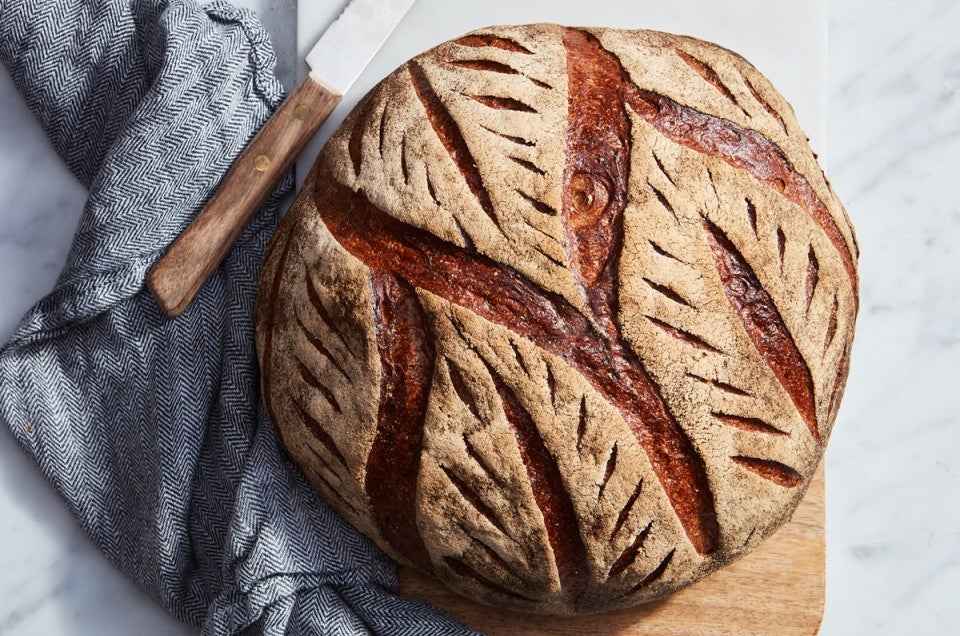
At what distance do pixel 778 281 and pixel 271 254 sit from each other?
88 centimetres

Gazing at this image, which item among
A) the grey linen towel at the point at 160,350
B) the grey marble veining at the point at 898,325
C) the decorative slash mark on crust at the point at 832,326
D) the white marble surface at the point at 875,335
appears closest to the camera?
the decorative slash mark on crust at the point at 832,326

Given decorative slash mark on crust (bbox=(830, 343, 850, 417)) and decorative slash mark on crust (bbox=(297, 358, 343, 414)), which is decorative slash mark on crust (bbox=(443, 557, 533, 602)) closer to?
decorative slash mark on crust (bbox=(297, 358, 343, 414))

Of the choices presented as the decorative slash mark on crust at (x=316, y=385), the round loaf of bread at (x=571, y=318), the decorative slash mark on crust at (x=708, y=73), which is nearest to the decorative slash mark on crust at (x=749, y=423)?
the round loaf of bread at (x=571, y=318)

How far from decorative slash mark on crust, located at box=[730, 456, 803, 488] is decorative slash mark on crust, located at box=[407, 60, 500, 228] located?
0.54m

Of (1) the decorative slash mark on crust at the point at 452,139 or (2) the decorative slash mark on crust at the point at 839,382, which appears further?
(2) the decorative slash mark on crust at the point at 839,382

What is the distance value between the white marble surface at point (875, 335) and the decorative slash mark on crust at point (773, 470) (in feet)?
1.88

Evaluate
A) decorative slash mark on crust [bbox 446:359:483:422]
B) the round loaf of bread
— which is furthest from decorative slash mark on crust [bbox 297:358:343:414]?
decorative slash mark on crust [bbox 446:359:483:422]

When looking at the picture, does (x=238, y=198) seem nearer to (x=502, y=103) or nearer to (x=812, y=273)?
(x=502, y=103)

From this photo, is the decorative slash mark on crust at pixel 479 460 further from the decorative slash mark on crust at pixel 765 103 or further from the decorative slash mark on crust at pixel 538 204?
the decorative slash mark on crust at pixel 765 103

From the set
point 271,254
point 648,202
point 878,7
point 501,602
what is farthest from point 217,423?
point 878,7

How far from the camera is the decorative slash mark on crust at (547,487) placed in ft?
4.25

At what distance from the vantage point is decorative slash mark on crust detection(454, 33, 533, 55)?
4.72 ft

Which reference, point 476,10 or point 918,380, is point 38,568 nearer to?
point 476,10

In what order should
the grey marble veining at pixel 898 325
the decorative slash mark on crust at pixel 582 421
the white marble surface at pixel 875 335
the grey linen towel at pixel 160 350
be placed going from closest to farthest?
the decorative slash mark on crust at pixel 582 421, the grey linen towel at pixel 160 350, the white marble surface at pixel 875 335, the grey marble veining at pixel 898 325
